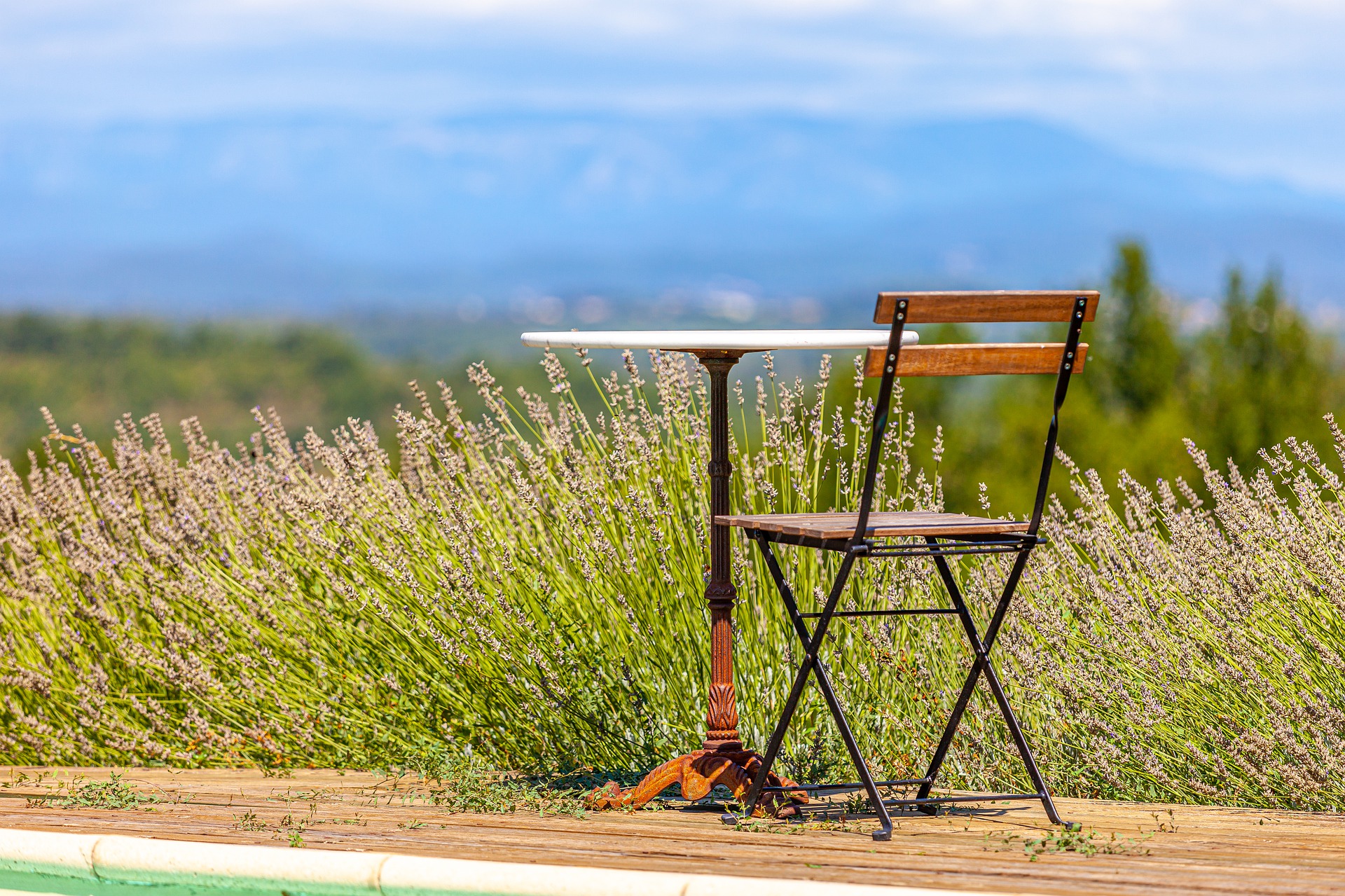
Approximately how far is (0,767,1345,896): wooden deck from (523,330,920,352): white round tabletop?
3.08 feet

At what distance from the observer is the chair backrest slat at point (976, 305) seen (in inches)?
102

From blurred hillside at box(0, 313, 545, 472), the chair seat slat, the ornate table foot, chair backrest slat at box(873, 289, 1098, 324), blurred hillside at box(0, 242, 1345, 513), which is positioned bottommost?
blurred hillside at box(0, 313, 545, 472)

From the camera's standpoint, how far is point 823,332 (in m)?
2.83

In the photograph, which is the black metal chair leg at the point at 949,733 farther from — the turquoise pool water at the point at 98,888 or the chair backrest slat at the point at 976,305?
the turquoise pool water at the point at 98,888

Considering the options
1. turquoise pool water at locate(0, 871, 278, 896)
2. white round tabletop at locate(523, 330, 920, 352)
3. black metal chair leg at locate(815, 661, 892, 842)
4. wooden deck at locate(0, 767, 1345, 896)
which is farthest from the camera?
white round tabletop at locate(523, 330, 920, 352)

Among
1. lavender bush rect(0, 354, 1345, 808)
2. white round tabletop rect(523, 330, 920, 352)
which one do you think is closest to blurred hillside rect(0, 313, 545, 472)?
lavender bush rect(0, 354, 1345, 808)

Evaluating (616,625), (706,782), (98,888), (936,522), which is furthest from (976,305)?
(98,888)

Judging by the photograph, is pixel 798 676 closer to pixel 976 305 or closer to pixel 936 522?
pixel 936 522

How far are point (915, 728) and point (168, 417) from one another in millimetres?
96484

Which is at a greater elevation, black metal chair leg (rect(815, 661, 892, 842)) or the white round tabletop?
the white round tabletop

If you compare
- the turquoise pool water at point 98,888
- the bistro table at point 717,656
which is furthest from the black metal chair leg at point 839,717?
the turquoise pool water at point 98,888

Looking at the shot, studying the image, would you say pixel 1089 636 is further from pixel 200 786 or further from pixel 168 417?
pixel 168 417

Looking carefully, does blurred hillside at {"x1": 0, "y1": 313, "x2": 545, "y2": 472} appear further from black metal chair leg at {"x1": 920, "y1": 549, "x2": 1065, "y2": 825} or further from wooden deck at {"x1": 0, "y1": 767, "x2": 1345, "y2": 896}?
black metal chair leg at {"x1": 920, "y1": 549, "x2": 1065, "y2": 825}

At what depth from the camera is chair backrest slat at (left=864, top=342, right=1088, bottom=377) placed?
266cm
